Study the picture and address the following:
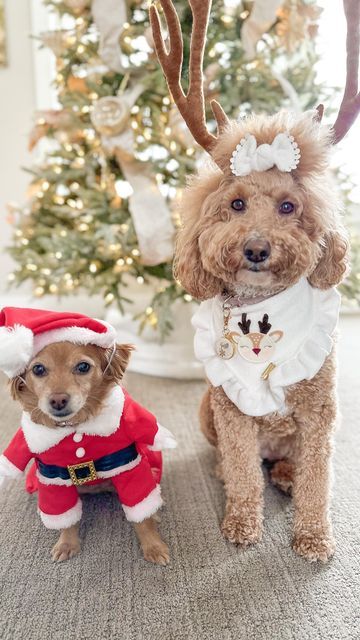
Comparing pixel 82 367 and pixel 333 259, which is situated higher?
pixel 333 259

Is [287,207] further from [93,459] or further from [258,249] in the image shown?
[93,459]

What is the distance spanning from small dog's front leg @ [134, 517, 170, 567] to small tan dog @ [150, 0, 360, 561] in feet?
0.56

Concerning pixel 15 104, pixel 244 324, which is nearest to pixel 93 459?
pixel 244 324

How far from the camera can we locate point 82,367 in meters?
1.14

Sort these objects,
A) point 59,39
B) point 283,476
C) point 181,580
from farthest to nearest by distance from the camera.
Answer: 1. point 59,39
2. point 283,476
3. point 181,580

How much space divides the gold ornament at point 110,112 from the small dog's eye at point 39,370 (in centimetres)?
126

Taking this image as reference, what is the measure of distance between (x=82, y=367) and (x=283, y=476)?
0.70 metres

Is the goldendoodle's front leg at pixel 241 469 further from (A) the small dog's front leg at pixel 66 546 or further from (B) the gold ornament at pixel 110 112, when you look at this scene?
(B) the gold ornament at pixel 110 112

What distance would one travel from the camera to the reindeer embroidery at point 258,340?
1.20 m

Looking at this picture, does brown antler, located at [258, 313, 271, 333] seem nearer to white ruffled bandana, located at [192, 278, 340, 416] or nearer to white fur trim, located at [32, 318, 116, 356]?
white ruffled bandana, located at [192, 278, 340, 416]

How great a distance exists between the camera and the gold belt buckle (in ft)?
3.96

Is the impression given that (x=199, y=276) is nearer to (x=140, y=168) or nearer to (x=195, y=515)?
(x=195, y=515)

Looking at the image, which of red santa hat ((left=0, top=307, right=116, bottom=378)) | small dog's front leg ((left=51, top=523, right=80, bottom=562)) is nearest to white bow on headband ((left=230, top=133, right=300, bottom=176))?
red santa hat ((left=0, top=307, right=116, bottom=378))

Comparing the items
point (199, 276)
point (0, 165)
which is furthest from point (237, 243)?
point (0, 165)
